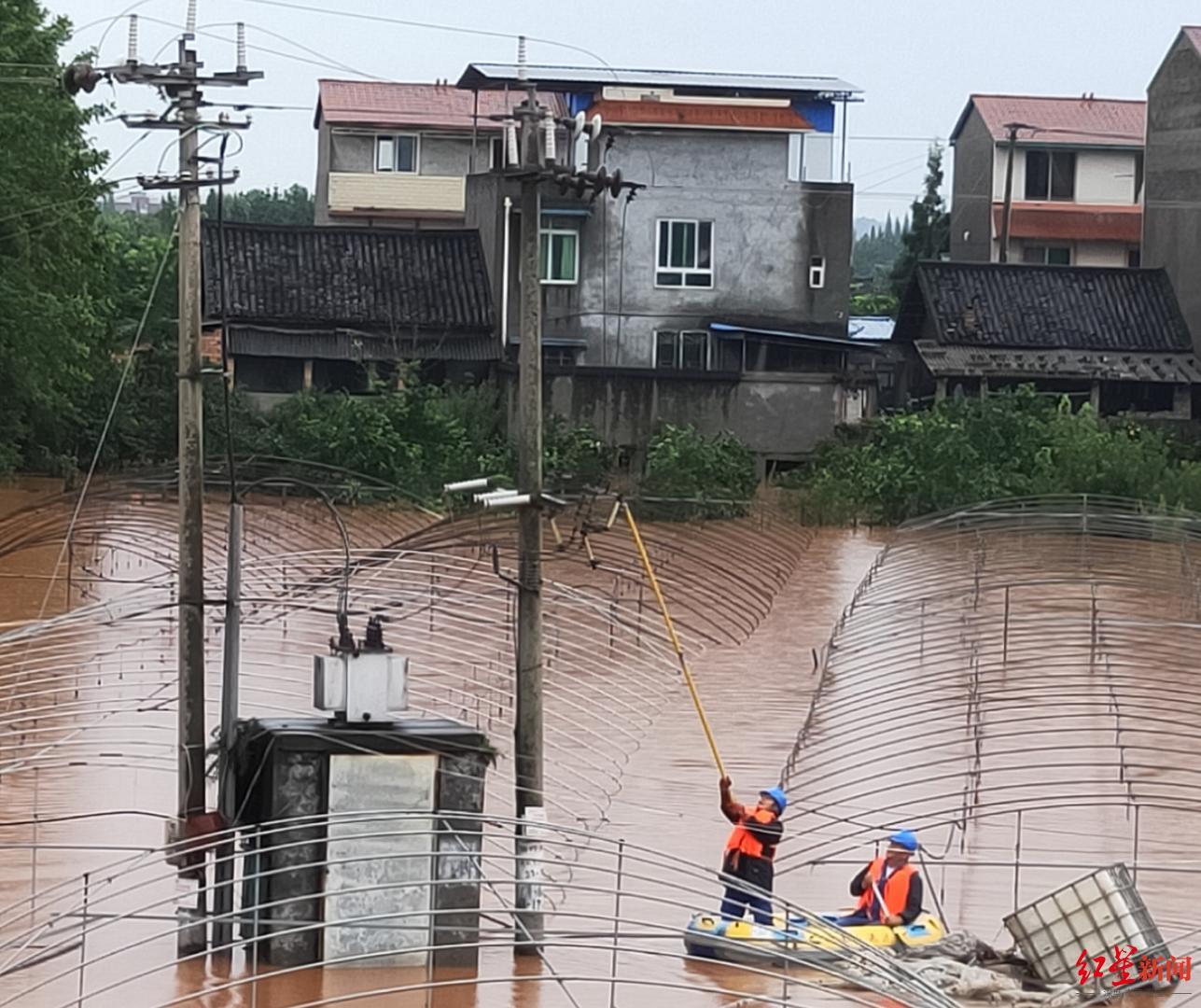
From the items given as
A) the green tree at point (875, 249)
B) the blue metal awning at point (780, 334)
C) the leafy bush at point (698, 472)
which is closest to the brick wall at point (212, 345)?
the leafy bush at point (698, 472)

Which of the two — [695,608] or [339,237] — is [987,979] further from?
[339,237]

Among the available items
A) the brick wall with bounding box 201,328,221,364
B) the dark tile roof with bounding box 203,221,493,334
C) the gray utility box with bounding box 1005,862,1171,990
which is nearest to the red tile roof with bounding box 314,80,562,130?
the dark tile roof with bounding box 203,221,493,334

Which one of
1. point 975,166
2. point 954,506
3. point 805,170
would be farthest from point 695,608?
point 975,166

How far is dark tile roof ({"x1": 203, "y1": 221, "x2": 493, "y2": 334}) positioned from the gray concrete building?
12.1 meters

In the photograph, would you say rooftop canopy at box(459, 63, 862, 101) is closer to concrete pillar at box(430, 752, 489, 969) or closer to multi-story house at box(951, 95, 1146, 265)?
multi-story house at box(951, 95, 1146, 265)

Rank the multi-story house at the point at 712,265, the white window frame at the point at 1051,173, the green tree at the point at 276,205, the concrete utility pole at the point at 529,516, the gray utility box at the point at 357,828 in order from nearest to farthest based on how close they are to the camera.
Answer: the gray utility box at the point at 357,828 < the concrete utility pole at the point at 529,516 < the multi-story house at the point at 712,265 < the white window frame at the point at 1051,173 < the green tree at the point at 276,205

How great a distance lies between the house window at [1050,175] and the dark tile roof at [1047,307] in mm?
8382

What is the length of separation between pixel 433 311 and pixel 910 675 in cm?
1768

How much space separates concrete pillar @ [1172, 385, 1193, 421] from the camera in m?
39.7

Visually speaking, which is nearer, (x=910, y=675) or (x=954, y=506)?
(x=910, y=675)

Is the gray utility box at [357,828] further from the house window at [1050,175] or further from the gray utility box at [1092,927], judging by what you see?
the house window at [1050,175]

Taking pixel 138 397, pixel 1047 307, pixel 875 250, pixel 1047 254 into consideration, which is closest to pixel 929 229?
pixel 1047 254

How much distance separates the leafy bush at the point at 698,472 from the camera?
33250 millimetres

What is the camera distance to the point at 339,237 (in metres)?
38.9
